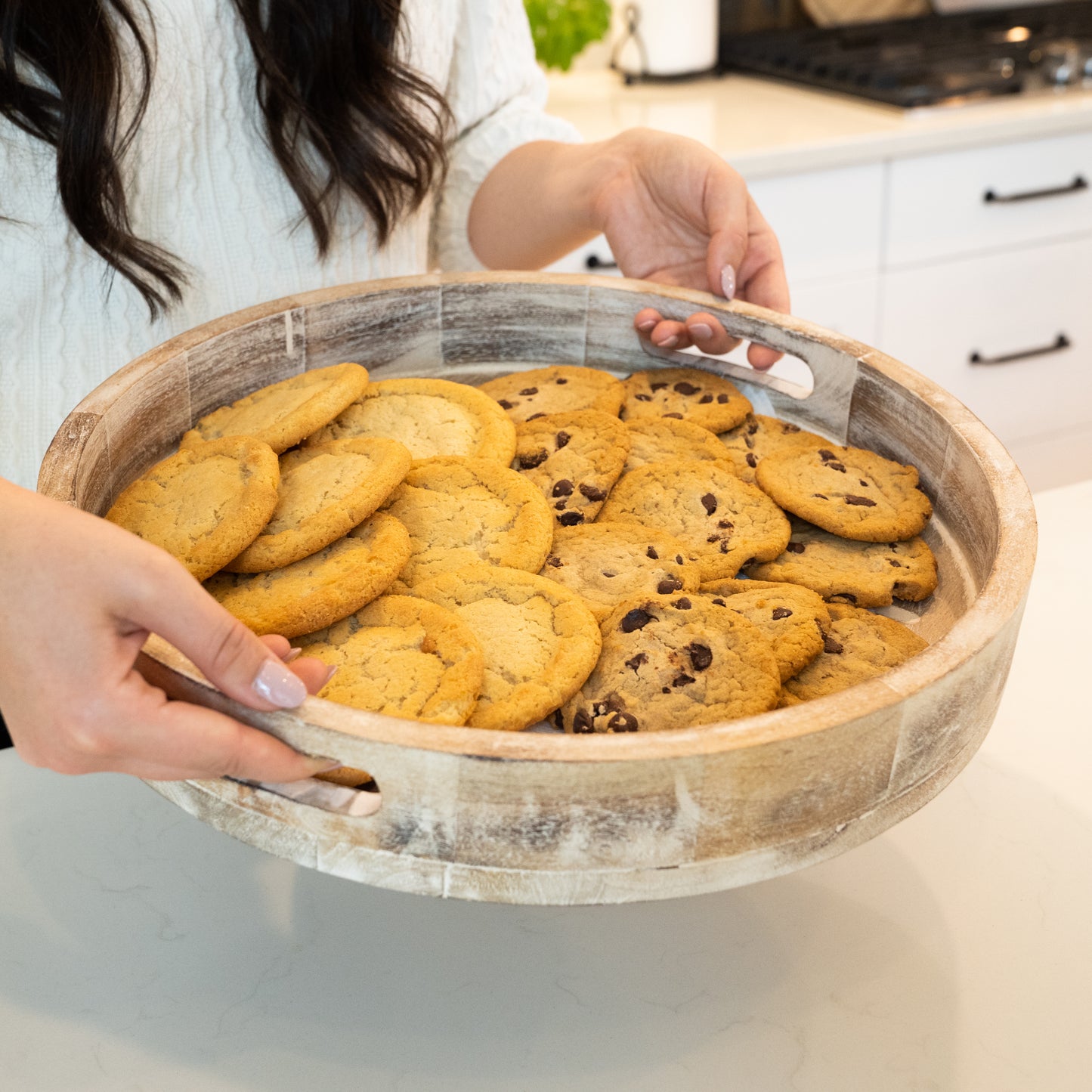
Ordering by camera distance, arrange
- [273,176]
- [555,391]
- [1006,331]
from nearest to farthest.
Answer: [555,391]
[273,176]
[1006,331]

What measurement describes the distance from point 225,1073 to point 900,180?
2.09 metres

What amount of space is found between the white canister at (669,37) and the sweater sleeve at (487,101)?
128 centimetres

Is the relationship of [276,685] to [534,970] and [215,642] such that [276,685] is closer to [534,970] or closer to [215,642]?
[215,642]

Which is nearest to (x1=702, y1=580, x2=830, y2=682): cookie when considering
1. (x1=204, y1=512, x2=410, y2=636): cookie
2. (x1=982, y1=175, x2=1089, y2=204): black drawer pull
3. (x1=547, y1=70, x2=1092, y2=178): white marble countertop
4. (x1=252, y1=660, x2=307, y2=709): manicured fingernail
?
(x1=204, y1=512, x2=410, y2=636): cookie

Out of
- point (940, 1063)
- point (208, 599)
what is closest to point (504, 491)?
point (208, 599)

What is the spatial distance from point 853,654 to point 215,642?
43 cm

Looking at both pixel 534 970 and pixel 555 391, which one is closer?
pixel 534 970

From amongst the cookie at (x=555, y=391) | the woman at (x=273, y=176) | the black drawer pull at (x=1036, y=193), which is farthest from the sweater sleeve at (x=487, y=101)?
the black drawer pull at (x=1036, y=193)

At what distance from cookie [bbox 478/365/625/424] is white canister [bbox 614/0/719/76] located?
1789 millimetres

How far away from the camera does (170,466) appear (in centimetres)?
87

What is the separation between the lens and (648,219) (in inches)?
47.9

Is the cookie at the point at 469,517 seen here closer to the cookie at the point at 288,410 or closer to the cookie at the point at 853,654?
the cookie at the point at 288,410

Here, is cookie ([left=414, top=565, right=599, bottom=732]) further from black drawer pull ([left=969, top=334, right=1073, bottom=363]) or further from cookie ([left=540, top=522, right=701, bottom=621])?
black drawer pull ([left=969, top=334, right=1073, bottom=363])

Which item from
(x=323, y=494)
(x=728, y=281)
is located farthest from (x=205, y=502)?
(x=728, y=281)
